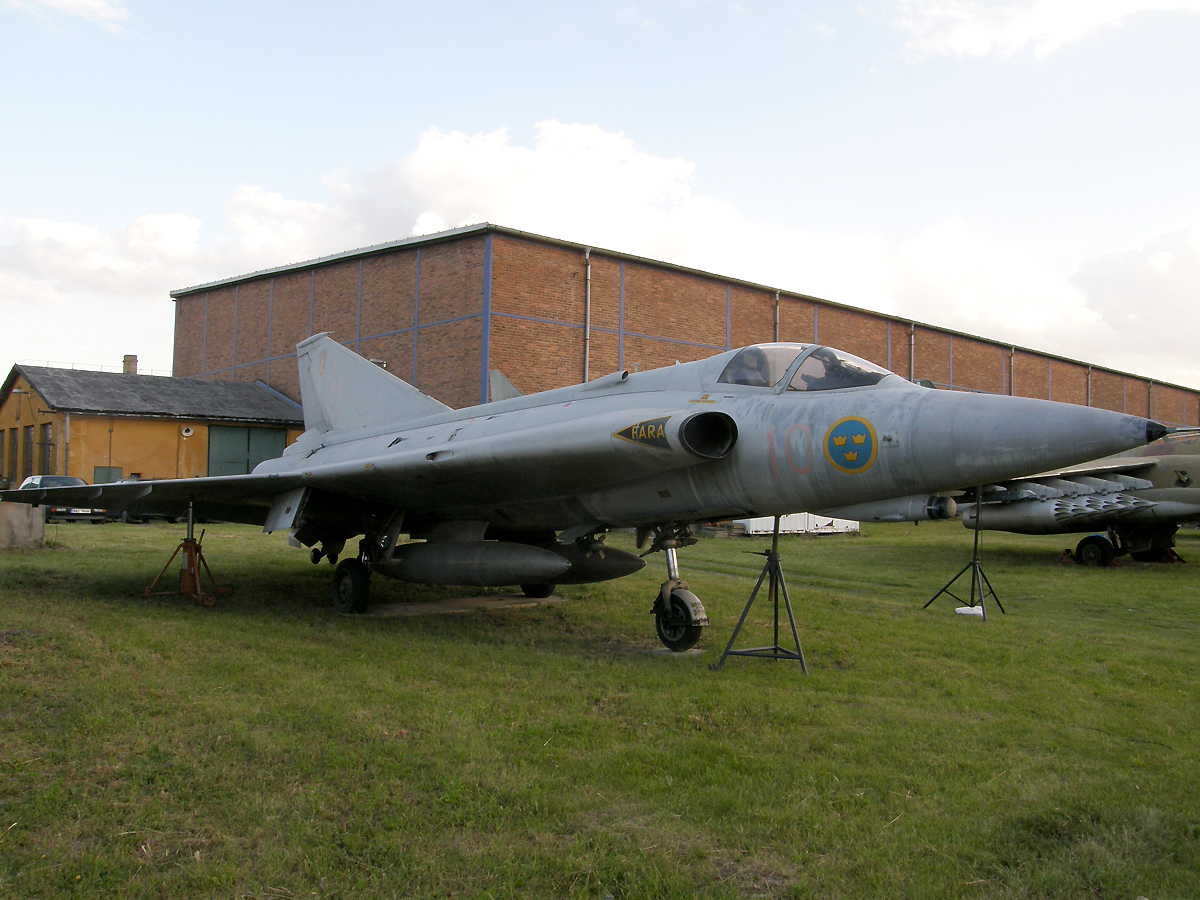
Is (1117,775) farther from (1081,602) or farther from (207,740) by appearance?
(1081,602)

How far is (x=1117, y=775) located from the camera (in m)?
4.45

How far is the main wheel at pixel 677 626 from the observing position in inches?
301

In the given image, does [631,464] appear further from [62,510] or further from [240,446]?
[240,446]

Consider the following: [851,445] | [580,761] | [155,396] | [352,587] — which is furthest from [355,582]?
[155,396]

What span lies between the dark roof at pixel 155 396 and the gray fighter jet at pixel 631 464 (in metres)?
20.4

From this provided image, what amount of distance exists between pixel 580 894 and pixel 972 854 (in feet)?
5.40

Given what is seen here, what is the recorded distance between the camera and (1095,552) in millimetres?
17203

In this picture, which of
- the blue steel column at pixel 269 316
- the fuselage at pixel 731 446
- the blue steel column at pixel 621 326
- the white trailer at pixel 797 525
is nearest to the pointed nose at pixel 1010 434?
the fuselage at pixel 731 446

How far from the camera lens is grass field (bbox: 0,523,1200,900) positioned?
336cm

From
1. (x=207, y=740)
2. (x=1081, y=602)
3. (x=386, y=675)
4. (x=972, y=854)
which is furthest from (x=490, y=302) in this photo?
(x=972, y=854)

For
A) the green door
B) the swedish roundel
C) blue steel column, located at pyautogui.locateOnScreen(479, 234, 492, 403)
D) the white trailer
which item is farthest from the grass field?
the green door

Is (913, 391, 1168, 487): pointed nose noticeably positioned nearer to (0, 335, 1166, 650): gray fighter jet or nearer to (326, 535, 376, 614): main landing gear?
(0, 335, 1166, 650): gray fighter jet

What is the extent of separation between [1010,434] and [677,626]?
340 cm

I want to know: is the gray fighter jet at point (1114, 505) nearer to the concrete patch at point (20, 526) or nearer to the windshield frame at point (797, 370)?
the windshield frame at point (797, 370)
